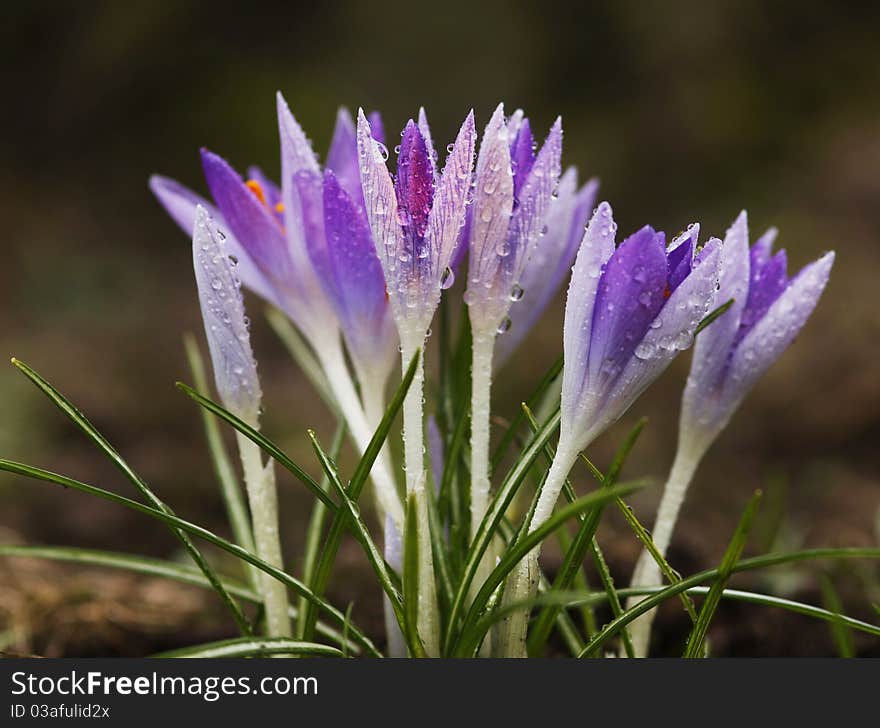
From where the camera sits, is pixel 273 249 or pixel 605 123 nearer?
pixel 273 249

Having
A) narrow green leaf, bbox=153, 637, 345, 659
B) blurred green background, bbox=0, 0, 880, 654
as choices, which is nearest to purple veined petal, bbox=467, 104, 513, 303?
narrow green leaf, bbox=153, 637, 345, 659

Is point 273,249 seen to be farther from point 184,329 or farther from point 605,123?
point 605,123

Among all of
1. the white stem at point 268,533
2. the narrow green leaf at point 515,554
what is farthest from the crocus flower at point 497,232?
the white stem at point 268,533

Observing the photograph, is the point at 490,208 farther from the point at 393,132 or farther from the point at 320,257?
the point at 393,132

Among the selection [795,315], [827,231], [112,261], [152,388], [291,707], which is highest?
[112,261]

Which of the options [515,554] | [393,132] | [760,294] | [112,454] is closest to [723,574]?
[515,554]

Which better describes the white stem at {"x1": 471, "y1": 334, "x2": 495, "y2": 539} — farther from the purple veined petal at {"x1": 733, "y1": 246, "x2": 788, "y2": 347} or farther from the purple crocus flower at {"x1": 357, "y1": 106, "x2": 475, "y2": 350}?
the purple veined petal at {"x1": 733, "y1": 246, "x2": 788, "y2": 347}

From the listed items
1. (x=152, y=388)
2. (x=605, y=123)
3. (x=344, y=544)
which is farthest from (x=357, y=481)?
(x=605, y=123)
